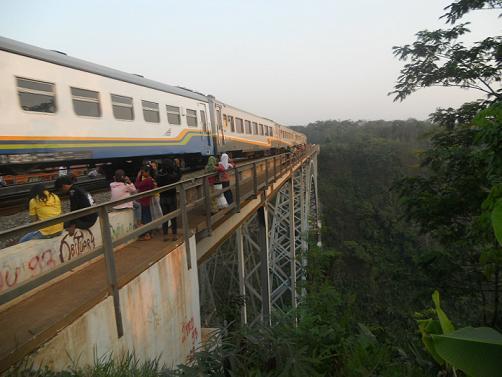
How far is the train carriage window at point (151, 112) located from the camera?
8.19 meters

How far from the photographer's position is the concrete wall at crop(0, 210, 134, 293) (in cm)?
236

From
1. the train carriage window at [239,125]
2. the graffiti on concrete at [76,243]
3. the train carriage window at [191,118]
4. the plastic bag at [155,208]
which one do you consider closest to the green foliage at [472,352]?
the graffiti on concrete at [76,243]

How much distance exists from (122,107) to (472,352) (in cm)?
743

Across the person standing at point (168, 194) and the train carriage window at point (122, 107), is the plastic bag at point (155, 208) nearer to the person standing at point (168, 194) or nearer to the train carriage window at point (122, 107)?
the person standing at point (168, 194)

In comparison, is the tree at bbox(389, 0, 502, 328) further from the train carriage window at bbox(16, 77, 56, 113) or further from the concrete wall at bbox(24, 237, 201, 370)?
the train carriage window at bbox(16, 77, 56, 113)

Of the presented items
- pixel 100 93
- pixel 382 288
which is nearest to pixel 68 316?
pixel 100 93

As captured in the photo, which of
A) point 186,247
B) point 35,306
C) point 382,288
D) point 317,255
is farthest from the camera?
point 382,288

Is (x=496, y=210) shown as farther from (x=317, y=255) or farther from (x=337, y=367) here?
(x=317, y=255)

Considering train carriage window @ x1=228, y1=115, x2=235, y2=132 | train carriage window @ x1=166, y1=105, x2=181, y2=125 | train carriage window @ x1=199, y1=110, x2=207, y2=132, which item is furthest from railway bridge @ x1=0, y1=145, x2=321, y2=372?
train carriage window @ x1=228, y1=115, x2=235, y2=132

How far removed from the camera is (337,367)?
2633mm

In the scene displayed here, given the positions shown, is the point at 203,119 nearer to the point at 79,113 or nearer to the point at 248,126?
the point at 79,113

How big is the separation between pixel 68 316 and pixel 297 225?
909 inches

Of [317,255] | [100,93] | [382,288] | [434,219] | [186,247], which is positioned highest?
[100,93]

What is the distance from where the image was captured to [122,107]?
7.45 meters
